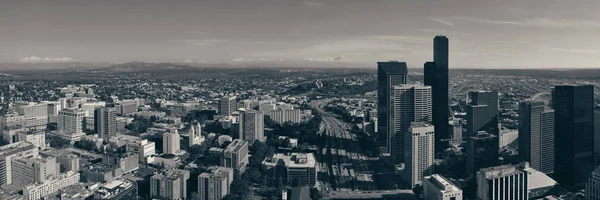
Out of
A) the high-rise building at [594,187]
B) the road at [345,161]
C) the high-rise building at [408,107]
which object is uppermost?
the high-rise building at [408,107]

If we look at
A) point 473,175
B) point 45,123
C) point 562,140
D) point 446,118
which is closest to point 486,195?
point 473,175

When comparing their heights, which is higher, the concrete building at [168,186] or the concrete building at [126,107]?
the concrete building at [126,107]

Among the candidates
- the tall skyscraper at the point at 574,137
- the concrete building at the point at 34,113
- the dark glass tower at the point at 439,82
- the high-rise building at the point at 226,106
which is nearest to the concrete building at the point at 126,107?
the concrete building at the point at 34,113

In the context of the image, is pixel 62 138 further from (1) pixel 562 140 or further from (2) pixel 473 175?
(1) pixel 562 140

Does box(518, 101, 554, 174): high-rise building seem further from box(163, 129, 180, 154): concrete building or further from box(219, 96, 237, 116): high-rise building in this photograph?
box(219, 96, 237, 116): high-rise building

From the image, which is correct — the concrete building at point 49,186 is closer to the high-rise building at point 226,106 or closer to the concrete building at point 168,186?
the concrete building at point 168,186

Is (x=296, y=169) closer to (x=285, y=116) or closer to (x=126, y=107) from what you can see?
(x=285, y=116)

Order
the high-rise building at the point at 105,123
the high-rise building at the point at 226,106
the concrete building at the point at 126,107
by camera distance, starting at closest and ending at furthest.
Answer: the high-rise building at the point at 105,123, the high-rise building at the point at 226,106, the concrete building at the point at 126,107
